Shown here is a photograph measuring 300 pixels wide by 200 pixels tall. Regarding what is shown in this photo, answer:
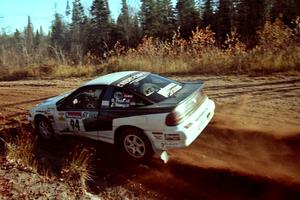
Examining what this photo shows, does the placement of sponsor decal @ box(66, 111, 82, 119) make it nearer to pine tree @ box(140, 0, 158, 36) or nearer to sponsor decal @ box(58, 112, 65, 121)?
sponsor decal @ box(58, 112, 65, 121)

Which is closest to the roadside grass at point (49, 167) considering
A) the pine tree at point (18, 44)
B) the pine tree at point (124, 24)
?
the pine tree at point (18, 44)

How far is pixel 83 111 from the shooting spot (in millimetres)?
8094

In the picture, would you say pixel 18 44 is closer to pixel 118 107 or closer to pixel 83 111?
pixel 83 111

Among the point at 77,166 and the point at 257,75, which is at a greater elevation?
the point at 257,75

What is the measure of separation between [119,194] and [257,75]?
785 centimetres

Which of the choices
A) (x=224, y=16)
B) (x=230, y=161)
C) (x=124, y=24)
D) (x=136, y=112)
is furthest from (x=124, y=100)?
(x=124, y=24)

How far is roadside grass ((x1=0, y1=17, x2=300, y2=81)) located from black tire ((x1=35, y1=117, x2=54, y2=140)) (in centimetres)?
690

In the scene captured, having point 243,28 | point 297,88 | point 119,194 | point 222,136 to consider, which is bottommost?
point 119,194

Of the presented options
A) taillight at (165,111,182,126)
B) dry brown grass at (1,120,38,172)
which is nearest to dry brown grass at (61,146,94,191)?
dry brown grass at (1,120,38,172)

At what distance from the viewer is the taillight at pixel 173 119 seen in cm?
674

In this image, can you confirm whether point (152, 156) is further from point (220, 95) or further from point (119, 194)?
point (220, 95)

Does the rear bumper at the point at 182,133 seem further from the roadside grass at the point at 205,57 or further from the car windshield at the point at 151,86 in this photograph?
the roadside grass at the point at 205,57

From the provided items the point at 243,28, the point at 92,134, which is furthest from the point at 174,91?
the point at 243,28

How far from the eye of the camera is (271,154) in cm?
706
